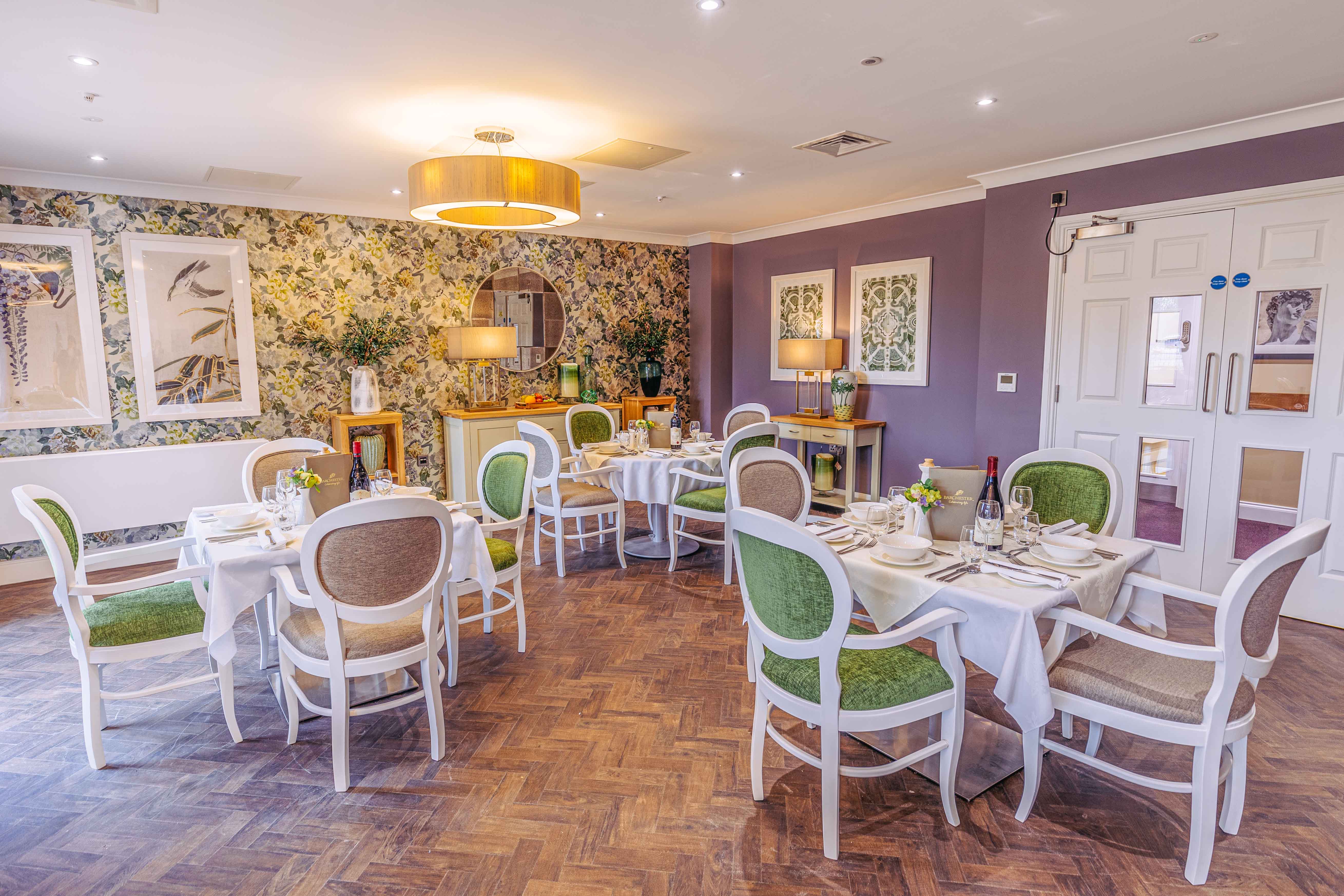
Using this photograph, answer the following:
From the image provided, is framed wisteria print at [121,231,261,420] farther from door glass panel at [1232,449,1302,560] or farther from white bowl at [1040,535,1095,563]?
door glass panel at [1232,449,1302,560]

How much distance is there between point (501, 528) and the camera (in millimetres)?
3613

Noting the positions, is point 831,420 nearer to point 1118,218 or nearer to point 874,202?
point 874,202

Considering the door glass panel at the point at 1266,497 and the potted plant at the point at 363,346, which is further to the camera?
the potted plant at the point at 363,346

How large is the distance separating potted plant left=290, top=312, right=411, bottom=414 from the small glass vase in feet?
7.62

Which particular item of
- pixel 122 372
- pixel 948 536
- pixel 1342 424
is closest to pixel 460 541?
pixel 948 536

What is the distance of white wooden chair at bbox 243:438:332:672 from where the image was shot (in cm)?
340

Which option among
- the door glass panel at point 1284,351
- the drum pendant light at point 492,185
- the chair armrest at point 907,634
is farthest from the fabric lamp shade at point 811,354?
the chair armrest at point 907,634

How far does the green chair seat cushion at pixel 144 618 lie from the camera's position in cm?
263

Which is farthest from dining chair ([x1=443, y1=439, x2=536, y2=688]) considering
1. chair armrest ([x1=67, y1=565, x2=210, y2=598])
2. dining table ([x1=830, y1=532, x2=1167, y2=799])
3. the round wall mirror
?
the round wall mirror

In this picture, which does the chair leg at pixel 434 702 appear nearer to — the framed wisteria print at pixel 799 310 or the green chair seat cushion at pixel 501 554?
the green chair seat cushion at pixel 501 554

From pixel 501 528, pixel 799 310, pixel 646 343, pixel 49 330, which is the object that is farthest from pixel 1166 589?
pixel 49 330

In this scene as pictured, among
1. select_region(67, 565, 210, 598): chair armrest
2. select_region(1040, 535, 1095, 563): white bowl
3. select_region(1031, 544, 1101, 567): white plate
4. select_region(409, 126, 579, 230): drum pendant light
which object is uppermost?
select_region(409, 126, 579, 230): drum pendant light

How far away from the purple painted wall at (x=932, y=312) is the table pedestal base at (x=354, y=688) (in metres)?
4.40

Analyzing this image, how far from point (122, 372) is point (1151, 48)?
20.8ft
